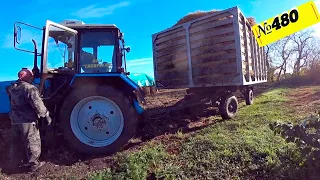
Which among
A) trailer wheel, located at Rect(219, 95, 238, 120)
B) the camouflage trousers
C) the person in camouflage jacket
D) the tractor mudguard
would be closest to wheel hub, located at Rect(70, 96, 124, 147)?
the tractor mudguard

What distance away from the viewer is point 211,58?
623cm

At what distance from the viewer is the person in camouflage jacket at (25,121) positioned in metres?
4.28

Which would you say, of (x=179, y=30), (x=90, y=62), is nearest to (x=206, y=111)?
(x=179, y=30)

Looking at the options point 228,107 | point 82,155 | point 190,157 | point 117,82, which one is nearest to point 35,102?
point 82,155

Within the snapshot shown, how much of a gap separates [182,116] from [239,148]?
272 centimetres

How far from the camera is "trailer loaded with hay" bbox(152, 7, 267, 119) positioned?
5.95 metres

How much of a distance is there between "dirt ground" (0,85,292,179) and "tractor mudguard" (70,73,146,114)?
796mm

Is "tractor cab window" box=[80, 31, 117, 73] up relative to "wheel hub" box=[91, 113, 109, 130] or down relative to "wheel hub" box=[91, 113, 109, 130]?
up

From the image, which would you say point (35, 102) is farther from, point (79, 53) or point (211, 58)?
point (211, 58)

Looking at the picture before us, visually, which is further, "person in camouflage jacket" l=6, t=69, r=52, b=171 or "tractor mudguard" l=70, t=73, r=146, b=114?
"tractor mudguard" l=70, t=73, r=146, b=114

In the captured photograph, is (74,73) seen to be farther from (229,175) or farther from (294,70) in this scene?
(294,70)

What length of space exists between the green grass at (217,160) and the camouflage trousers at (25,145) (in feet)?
3.66

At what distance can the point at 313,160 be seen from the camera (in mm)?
3293

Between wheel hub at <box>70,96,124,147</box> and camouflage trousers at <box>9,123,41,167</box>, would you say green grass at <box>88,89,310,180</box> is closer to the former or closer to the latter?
wheel hub at <box>70,96,124,147</box>
